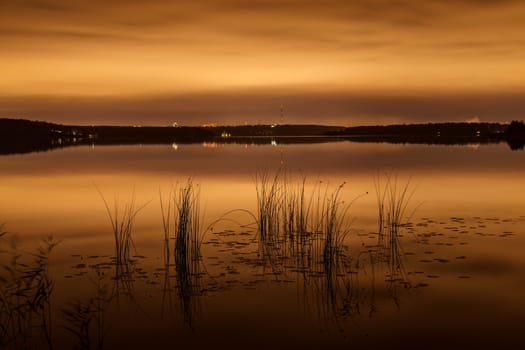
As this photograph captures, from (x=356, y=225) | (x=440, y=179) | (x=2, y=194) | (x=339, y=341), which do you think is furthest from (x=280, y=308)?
(x=440, y=179)

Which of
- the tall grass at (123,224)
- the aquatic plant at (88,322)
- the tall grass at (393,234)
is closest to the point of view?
the aquatic plant at (88,322)

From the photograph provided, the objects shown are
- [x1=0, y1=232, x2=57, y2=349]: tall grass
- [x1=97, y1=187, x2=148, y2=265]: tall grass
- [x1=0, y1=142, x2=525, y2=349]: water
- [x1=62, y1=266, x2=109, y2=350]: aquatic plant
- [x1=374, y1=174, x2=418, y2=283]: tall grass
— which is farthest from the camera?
[x1=97, y1=187, x2=148, y2=265]: tall grass

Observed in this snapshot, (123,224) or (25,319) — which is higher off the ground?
(123,224)

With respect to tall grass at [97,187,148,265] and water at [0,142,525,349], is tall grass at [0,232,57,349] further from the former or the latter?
tall grass at [97,187,148,265]

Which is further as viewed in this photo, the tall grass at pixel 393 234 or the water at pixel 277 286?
the tall grass at pixel 393 234

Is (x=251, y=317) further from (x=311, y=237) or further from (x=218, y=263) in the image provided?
(x=311, y=237)

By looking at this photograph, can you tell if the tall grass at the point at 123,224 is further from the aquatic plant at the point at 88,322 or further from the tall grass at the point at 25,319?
the tall grass at the point at 25,319

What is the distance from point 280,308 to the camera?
9.29 m

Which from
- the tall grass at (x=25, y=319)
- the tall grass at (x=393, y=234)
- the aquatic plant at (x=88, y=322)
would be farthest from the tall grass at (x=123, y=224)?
the tall grass at (x=393, y=234)

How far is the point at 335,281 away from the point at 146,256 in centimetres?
397

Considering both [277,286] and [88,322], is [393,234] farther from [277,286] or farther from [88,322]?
[88,322]

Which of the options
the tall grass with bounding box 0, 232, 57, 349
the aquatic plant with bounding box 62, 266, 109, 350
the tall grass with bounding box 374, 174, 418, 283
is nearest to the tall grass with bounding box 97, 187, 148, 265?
the aquatic plant with bounding box 62, 266, 109, 350

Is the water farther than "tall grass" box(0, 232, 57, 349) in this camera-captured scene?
Yes

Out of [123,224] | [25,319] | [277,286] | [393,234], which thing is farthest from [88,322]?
[123,224]
